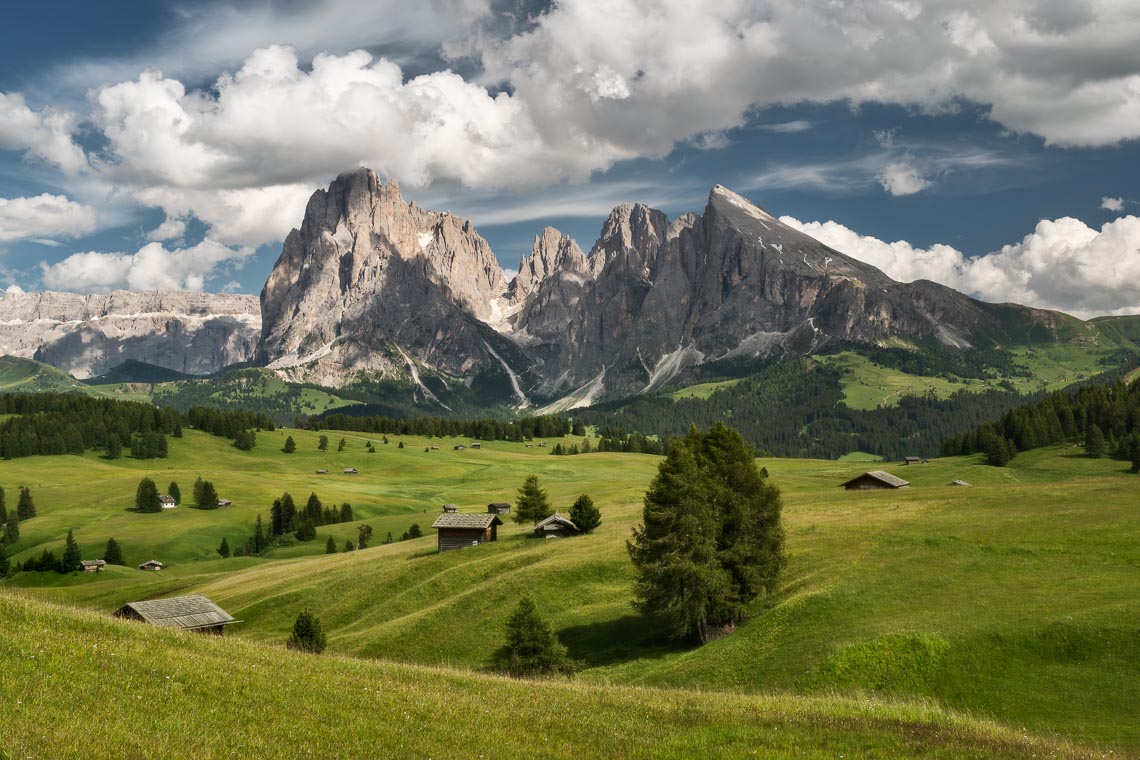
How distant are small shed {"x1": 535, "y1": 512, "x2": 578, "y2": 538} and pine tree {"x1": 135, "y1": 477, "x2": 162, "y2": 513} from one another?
10961 cm

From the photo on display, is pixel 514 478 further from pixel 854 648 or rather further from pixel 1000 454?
pixel 854 648

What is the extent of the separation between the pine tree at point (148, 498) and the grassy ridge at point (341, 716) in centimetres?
14955

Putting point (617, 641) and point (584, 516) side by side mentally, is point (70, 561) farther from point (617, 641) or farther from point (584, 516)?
point (617, 641)

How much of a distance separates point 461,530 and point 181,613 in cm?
3365

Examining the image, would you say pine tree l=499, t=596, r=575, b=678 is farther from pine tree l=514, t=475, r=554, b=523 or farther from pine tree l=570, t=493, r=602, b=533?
pine tree l=514, t=475, r=554, b=523

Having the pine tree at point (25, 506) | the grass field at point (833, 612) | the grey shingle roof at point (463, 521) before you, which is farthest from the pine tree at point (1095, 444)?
the pine tree at point (25, 506)

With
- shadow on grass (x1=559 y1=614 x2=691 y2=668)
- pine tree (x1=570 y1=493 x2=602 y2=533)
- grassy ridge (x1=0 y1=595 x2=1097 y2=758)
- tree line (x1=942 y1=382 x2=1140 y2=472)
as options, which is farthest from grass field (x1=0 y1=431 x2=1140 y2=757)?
tree line (x1=942 y1=382 x2=1140 y2=472)

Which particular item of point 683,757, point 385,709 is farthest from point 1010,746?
point 385,709

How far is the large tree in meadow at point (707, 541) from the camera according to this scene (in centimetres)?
4788

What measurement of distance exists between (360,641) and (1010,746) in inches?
1858

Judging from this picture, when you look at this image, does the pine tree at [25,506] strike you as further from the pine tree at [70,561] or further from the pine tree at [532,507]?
the pine tree at [532,507]

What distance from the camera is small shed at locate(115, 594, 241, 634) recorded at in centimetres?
Answer: 5319

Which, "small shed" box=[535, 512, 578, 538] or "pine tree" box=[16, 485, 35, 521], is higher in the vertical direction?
"small shed" box=[535, 512, 578, 538]

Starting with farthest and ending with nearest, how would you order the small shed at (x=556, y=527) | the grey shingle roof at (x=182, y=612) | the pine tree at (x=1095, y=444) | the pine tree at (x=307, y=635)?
the pine tree at (x=1095, y=444)
the small shed at (x=556, y=527)
the grey shingle roof at (x=182, y=612)
the pine tree at (x=307, y=635)
